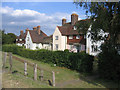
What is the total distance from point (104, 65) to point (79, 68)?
2917mm

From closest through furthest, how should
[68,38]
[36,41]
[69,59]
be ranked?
[69,59], [68,38], [36,41]

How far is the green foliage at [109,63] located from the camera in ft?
26.2

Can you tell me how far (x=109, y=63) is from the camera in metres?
8.20

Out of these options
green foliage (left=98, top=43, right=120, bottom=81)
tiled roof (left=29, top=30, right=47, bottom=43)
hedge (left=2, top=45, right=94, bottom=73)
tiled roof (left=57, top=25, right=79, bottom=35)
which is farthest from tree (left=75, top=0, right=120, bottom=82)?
tiled roof (left=29, top=30, right=47, bottom=43)

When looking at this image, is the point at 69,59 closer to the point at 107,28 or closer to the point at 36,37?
the point at 107,28

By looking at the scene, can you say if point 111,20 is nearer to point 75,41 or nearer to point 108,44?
point 108,44

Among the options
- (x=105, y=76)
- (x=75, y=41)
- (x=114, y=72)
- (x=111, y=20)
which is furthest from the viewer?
(x=75, y=41)

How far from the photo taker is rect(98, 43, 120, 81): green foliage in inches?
314

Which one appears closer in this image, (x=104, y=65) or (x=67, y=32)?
(x=104, y=65)

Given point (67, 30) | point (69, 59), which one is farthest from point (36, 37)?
point (69, 59)

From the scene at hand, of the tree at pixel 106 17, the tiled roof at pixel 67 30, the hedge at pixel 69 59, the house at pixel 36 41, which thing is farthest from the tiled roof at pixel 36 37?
the tree at pixel 106 17

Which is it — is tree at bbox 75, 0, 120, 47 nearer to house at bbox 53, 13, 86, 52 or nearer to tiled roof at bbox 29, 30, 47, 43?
house at bbox 53, 13, 86, 52

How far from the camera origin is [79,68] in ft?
36.0

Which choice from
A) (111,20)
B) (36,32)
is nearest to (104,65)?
(111,20)
